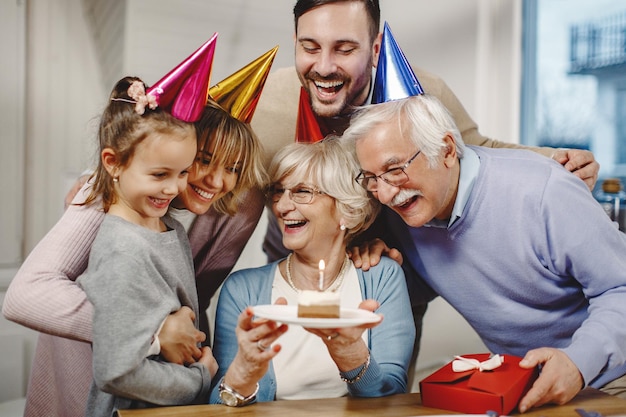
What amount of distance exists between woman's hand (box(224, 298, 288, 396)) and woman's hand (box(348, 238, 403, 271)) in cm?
47

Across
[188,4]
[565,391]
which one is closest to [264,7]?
[188,4]

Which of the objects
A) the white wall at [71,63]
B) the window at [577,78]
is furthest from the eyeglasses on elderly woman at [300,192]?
the window at [577,78]

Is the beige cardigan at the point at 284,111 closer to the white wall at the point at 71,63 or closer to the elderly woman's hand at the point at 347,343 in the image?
the elderly woman's hand at the point at 347,343

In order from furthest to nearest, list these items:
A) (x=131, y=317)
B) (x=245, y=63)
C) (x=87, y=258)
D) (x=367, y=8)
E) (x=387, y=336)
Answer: (x=245, y=63) → (x=367, y=8) → (x=387, y=336) → (x=87, y=258) → (x=131, y=317)

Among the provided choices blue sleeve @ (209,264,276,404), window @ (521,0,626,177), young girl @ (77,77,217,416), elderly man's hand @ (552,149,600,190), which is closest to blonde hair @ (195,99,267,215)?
young girl @ (77,77,217,416)

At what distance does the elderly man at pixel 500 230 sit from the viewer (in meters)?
1.78

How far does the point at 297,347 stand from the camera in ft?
5.82

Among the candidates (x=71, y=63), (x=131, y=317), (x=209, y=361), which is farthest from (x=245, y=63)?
(x=131, y=317)

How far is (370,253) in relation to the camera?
193cm

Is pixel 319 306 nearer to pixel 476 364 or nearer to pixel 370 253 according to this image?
pixel 476 364

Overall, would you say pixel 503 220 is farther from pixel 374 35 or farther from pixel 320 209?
pixel 374 35

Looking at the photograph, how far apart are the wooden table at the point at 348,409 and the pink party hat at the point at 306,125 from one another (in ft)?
2.53

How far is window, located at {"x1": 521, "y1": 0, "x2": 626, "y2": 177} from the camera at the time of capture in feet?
11.2

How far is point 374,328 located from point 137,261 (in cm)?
65
